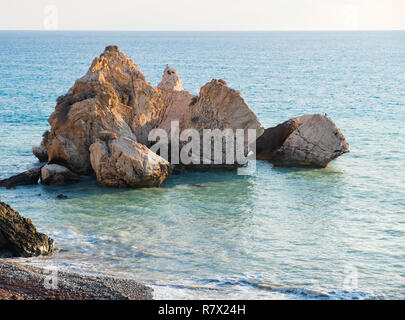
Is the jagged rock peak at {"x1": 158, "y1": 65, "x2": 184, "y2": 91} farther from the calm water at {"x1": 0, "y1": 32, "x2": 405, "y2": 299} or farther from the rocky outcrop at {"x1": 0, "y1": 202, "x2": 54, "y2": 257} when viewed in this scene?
the rocky outcrop at {"x1": 0, "y1": 202, "x2": 54, "y2": 257}

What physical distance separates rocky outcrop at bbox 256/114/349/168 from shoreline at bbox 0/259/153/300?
11.3m

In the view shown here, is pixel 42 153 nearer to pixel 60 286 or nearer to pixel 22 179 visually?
pixel 22 179

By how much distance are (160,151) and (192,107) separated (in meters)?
2.04

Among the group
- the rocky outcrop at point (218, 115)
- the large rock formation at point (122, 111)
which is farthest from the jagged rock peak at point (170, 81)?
the rocky outcrop at point (218, 115)

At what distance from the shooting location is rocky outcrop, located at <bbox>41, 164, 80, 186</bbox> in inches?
744

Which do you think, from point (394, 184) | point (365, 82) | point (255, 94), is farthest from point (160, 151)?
point (365, 82)

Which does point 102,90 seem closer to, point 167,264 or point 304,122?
point 304,122

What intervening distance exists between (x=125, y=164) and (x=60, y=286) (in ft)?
26.3

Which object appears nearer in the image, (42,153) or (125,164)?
(125,164)

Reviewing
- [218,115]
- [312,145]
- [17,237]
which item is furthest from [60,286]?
[312,145]

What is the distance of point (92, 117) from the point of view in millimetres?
19547

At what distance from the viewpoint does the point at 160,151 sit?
68.2 ft

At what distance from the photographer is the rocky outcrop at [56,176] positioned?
18.9 meters
